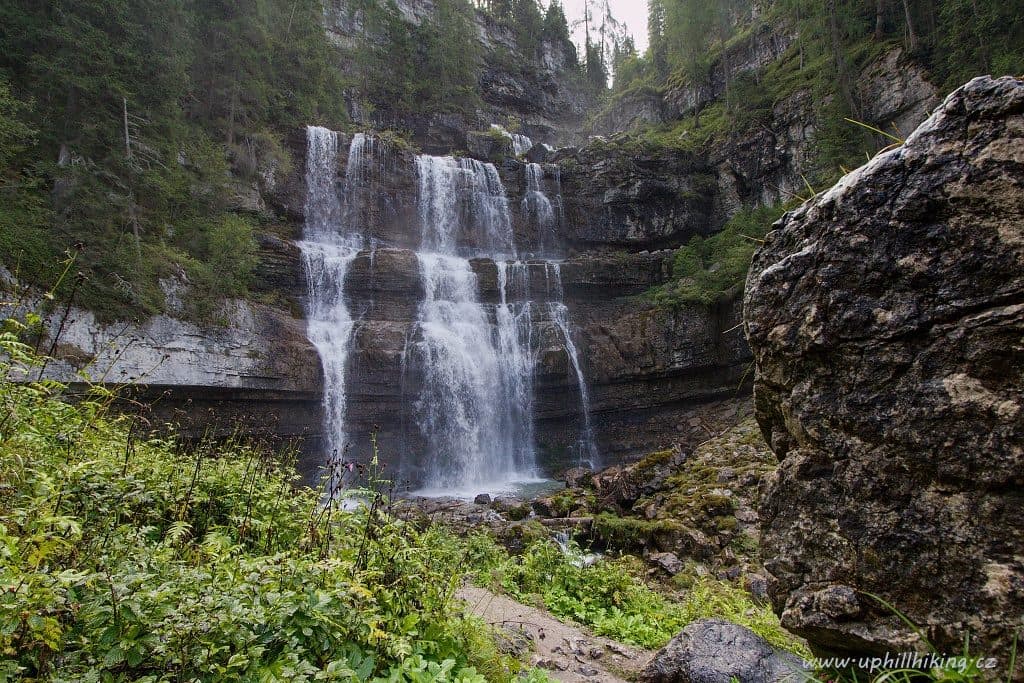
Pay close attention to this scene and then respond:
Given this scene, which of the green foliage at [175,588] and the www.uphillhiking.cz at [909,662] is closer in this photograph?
the green foliage at [175,588]

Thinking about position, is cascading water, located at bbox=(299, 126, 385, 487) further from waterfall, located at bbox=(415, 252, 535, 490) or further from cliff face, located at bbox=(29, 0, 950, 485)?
waterfall, located at bbox=(415, 252, 535, 490)

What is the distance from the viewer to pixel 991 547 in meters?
2.11

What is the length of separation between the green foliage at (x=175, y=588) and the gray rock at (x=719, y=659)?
1.37 meters

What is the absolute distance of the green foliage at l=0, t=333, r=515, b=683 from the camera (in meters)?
1.86

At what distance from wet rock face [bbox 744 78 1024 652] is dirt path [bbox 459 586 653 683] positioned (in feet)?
6.82

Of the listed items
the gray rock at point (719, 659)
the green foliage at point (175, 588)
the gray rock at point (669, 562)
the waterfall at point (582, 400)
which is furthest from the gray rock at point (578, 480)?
the green foliage at point (175, 588)

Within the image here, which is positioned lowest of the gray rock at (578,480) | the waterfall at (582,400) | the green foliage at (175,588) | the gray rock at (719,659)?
the gray rock at (719,659)

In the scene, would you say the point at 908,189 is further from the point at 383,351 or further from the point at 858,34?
the point at 858,34

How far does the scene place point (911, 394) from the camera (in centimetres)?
239

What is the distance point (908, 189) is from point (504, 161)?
2795cm

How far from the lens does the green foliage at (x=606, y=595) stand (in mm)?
5293

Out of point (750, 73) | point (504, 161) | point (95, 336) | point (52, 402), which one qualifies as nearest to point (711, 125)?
→ point (750, 73)

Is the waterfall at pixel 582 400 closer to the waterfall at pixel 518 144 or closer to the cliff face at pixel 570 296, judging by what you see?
the cliff face at pixel 570 296

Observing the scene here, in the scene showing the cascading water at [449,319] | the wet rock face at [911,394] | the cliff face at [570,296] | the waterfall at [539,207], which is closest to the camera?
the wet rock face at [911,394]
